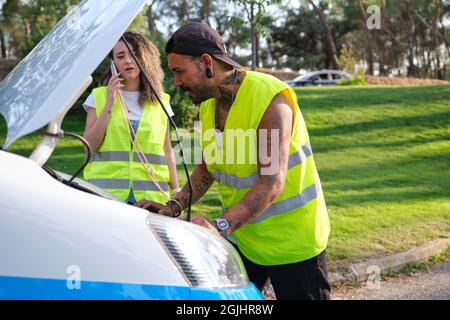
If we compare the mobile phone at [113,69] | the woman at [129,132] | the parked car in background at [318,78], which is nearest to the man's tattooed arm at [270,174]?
the woman at [129,132]

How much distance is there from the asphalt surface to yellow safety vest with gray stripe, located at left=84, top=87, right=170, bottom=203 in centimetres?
218

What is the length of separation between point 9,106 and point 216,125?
1.03 m

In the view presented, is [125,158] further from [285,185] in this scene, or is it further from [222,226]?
[222,226]

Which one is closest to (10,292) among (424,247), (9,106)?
(9,106)

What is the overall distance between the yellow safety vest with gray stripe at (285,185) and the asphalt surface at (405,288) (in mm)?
2465

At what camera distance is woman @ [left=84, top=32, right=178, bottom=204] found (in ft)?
12.7

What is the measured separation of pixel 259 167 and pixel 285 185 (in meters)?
0.18

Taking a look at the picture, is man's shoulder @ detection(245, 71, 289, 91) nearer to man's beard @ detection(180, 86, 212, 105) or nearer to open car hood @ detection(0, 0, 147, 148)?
man's beard @ detection(180, 86, 212, 105)

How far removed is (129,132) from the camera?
392cm

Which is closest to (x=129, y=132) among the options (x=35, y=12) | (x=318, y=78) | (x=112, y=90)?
(x=112, y=90)

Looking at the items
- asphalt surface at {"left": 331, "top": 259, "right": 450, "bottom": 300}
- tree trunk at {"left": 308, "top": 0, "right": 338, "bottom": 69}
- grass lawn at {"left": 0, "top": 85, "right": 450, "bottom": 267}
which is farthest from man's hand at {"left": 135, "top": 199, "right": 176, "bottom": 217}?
tree trunk at {"left": 308, "top": 0, "right": 338, "bottom": 69}

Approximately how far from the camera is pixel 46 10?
26328mm

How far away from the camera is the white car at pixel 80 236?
196 centimetres
